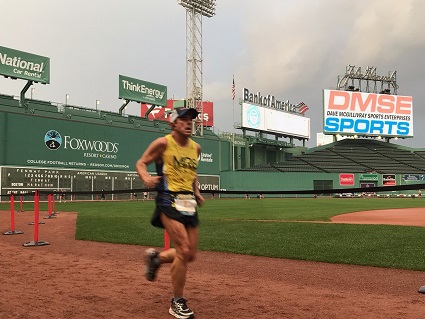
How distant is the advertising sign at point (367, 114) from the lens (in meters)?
66.8

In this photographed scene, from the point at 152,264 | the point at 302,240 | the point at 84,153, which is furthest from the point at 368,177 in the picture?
the point at 152,264

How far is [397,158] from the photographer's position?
72750mm

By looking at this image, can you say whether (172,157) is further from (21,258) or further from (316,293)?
(21,258)

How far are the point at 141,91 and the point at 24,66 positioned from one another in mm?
15555

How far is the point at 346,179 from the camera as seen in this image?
64812 millimetres

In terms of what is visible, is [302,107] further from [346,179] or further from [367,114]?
[346,179]

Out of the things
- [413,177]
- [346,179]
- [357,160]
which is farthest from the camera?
[357,160]

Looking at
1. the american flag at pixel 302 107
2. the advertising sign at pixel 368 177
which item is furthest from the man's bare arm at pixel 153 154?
the american flag at pixel 302 107

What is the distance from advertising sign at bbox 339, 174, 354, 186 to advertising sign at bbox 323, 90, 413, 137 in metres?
7.17

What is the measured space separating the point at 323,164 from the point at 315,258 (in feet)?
201

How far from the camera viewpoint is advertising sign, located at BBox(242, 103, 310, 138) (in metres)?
65.9

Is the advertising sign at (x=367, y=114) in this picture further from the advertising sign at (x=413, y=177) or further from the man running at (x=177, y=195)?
the man running at (x=177, y=195)

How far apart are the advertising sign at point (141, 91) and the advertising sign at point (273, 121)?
1359 cm

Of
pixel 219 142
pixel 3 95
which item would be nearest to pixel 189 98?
pixel 219 142
